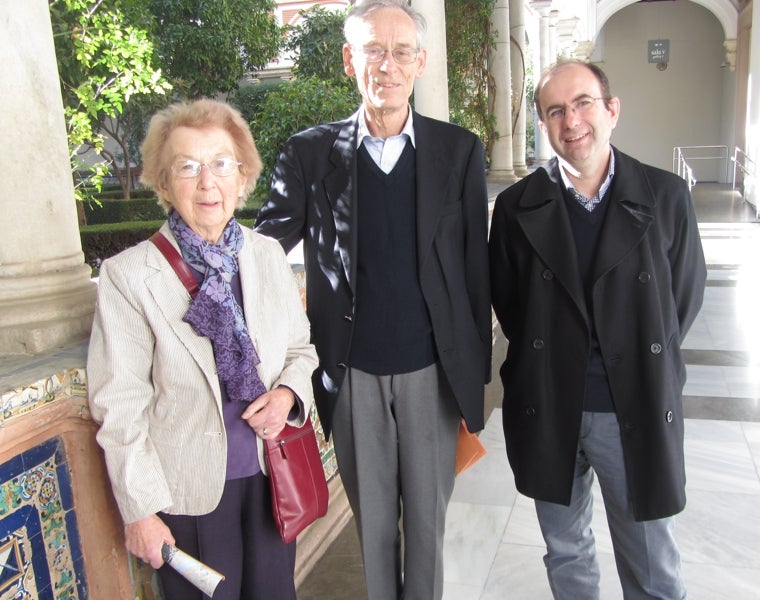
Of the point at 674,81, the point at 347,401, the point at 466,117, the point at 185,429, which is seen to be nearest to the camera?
the point at 185,429

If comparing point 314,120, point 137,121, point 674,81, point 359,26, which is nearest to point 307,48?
point 137,121

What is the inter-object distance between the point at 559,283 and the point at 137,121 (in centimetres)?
1689

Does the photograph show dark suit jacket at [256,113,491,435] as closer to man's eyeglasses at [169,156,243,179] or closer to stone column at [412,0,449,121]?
man's eyeglasses at [169,156,243,179]

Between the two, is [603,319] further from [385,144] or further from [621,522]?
[385,144]

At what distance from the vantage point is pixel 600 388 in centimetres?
196

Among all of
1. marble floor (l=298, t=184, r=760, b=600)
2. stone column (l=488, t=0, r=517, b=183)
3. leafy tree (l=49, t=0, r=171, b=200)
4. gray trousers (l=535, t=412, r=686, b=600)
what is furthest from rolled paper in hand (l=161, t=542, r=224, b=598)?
stone column (l=488, t=0, r=517, b=183)

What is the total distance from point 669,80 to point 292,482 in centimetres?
2111

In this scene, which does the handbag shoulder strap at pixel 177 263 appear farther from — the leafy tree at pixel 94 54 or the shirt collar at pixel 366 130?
the leafy tree at pixel 94 54

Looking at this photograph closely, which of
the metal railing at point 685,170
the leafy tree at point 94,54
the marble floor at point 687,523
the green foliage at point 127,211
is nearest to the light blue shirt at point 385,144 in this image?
the marble floor at point 687,523

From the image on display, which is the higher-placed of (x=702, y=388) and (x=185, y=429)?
(x=185, y=429)

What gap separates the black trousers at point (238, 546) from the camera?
5.44ft

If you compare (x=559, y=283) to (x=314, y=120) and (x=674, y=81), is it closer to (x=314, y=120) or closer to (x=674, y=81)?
(x=314, y=120)

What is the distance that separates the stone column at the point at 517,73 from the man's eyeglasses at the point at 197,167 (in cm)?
1062

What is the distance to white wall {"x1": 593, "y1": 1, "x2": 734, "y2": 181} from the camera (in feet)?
65.4
